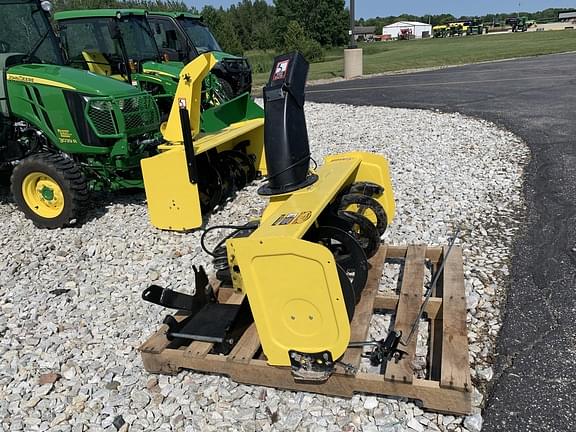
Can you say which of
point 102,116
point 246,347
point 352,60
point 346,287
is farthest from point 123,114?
point 352,60

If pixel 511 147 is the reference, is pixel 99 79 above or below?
above

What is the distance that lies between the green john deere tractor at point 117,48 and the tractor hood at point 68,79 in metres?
2.00

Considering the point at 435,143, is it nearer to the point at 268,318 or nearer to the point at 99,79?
the point at 99,79

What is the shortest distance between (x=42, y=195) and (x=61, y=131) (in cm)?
72

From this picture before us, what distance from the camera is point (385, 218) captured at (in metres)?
3.84

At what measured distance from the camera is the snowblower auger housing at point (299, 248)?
2525 mm

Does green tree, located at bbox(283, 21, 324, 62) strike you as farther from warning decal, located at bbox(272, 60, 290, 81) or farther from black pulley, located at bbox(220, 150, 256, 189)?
warning decal, located at bbox(272, 60, 290, 81)

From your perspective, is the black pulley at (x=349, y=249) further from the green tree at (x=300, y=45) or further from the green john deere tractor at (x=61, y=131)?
the green tree at (x=300, y=45)

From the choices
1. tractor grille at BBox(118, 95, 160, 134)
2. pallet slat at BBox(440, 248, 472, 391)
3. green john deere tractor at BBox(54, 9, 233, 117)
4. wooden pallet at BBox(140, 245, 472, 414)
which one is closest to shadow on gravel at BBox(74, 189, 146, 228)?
tractor grille at BBox(118, 95, 160, 134)

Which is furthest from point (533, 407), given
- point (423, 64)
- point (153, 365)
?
point (423, 64)

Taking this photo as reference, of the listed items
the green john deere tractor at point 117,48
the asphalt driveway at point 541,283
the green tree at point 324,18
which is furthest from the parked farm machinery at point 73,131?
the green tree at point 324,18

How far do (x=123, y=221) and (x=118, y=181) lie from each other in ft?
1.54

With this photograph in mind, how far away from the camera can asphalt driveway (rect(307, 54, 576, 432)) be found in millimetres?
2668

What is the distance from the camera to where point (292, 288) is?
2.58 metres
